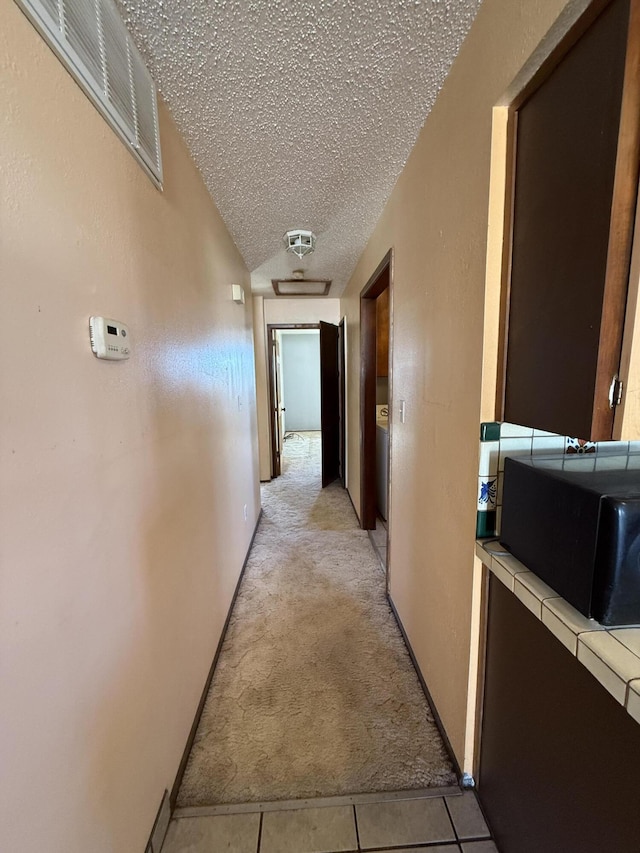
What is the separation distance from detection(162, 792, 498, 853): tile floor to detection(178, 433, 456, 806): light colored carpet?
5 centimetres

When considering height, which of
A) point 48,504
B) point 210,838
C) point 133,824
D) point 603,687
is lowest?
point 210,838

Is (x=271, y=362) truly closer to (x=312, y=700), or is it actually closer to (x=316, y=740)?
(x=312, y=700)

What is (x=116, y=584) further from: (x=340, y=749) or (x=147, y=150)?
(x=147, y=150)

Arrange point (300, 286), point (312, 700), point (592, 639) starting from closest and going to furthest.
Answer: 1. point (592, 639)
2. point (312, 700)
3. point (300, 286)

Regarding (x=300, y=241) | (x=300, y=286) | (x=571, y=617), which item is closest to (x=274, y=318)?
(x=300, y=286)

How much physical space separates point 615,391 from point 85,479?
1107 mm

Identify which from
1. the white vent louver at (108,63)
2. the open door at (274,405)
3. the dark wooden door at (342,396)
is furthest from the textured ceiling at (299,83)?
the open door at (274,405)

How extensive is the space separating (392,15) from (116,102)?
0.78m

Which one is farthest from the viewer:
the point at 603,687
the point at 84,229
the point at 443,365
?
the point at 443,365

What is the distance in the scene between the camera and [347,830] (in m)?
→ 1.08

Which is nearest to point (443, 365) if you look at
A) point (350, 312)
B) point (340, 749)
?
point (340, 749)

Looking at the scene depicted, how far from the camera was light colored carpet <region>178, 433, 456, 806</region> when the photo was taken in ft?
4.01

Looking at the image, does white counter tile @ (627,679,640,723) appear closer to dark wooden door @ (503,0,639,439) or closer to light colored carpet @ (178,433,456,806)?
dark wooden door @ (503,0,639,439)

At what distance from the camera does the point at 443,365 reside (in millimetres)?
1260
